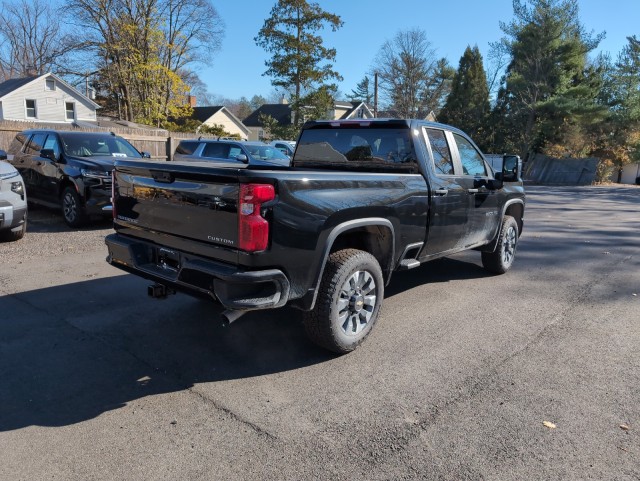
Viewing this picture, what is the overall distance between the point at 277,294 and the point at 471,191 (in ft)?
10.1

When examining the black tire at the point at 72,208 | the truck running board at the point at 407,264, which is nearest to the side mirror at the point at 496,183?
the truck running board at the point at 407,264

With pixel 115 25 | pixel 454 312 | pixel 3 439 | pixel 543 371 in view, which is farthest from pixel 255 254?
pixel 115 25

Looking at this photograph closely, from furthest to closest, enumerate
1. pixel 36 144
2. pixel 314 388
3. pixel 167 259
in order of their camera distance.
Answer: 1. pixel 36 144
2. pixel 167 259
3. pixel 314 388

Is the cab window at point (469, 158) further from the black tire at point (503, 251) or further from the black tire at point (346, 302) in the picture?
the black tire at point (346, 302)

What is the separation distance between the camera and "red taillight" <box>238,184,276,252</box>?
10.7ft

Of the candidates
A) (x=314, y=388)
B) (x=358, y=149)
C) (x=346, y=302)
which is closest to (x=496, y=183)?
(x=358, y=149)

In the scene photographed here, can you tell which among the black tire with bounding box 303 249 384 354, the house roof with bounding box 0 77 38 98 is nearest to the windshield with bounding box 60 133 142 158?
the black tire with bounding box 303 249 384 354

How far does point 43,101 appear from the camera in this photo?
38938 mm

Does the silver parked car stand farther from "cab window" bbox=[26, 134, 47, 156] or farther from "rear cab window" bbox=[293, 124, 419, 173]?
"rear cab window" bbox=[293, 124, 419, 173]

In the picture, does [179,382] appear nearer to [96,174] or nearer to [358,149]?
[358,149]

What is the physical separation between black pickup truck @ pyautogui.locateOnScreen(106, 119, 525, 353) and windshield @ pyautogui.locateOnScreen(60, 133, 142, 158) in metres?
5.95

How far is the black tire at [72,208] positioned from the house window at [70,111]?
121 feet

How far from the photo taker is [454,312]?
5.25 m

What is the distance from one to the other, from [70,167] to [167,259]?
6.27 m
